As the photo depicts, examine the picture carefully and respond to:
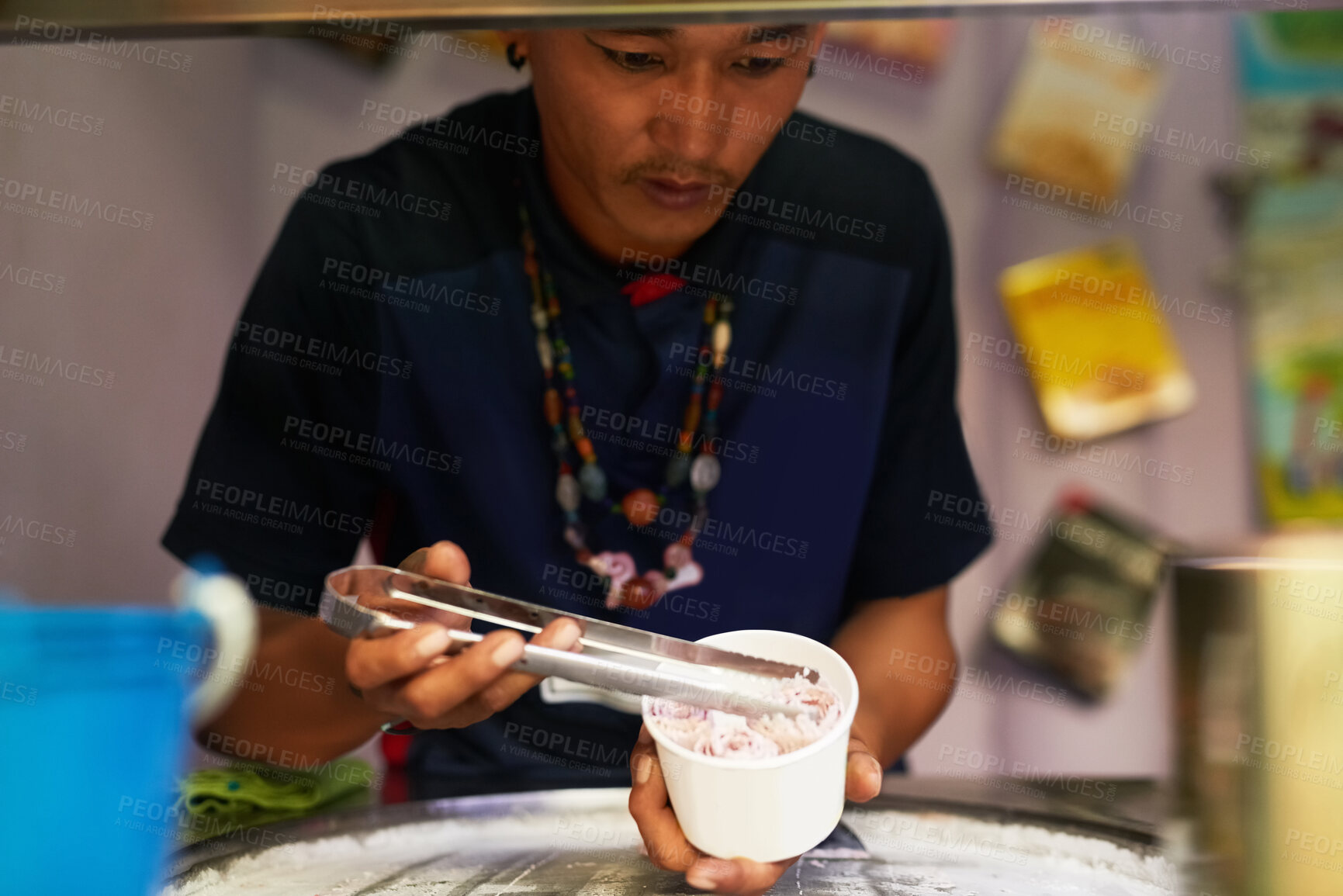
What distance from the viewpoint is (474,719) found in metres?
0.73

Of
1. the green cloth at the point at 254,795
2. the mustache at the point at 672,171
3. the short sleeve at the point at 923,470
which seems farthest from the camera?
the short sleeve at the point at 923,470

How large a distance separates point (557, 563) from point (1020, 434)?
1221mm

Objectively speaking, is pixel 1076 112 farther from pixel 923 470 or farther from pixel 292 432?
pixel 292 432

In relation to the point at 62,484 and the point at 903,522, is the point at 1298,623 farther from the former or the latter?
the point at 62,484

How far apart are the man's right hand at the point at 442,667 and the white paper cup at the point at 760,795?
101 mm

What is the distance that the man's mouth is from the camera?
104cm

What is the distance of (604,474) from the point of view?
1208mm

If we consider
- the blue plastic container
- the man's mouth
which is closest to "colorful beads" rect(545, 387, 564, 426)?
the man's mouth

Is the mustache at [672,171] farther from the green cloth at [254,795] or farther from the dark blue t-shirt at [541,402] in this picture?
the green cloth at [254,795]

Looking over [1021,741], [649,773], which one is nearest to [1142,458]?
[1021,741]

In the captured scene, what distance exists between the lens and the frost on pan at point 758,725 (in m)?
0.66

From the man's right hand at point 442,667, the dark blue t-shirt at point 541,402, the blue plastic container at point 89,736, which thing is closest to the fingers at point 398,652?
the man's right hand at point 442,667

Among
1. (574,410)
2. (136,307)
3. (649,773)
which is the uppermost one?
(136,307)

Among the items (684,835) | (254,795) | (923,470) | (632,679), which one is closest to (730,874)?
(684,835)
